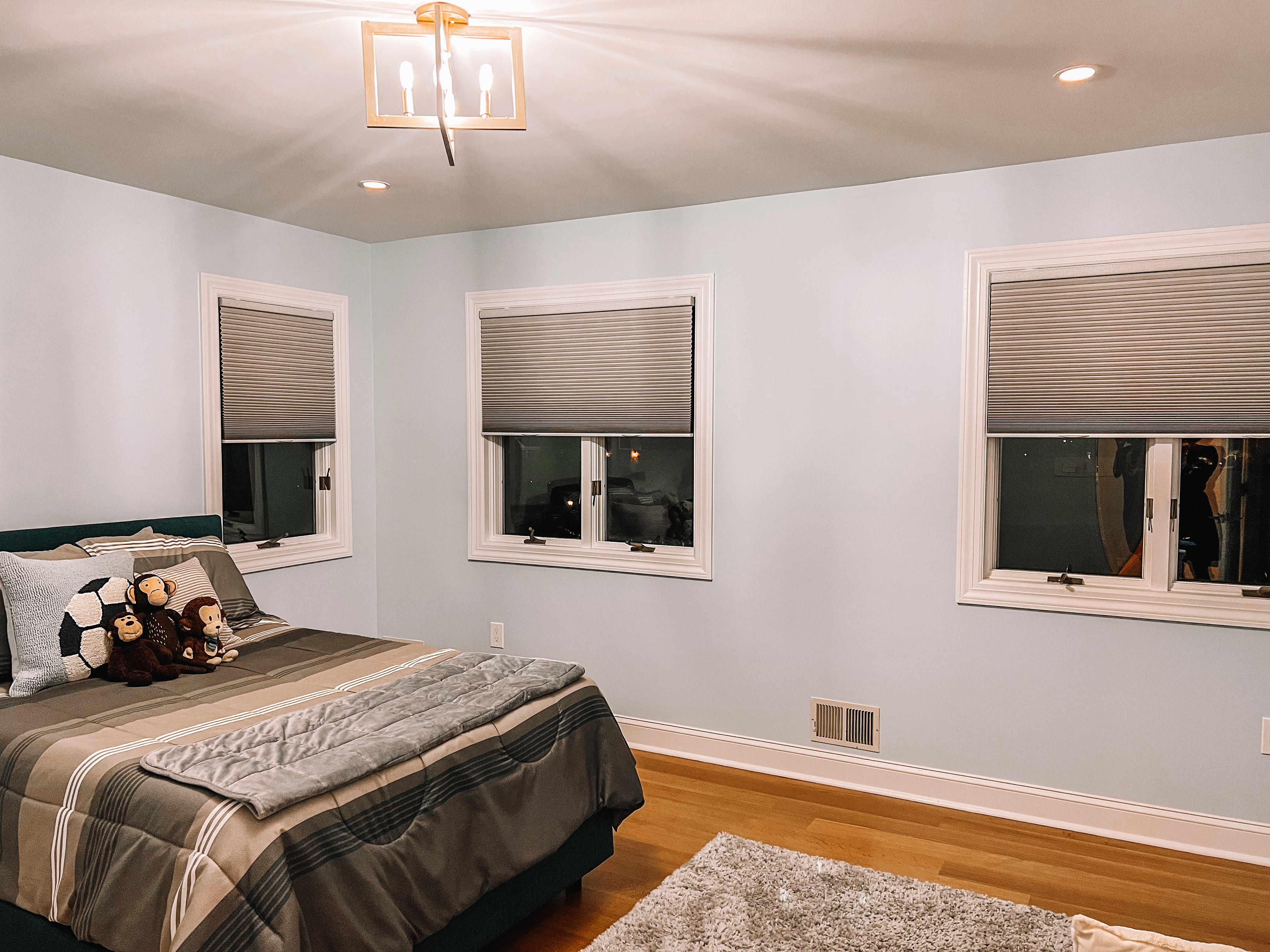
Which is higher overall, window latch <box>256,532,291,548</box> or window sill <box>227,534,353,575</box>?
window latch <box>256,532,291,548</box>

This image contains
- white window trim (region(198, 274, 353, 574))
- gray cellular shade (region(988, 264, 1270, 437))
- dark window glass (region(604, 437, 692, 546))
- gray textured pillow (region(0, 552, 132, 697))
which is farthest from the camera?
dark window glass (region(604, 437, 692, 546))

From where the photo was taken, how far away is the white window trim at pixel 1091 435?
120 inches

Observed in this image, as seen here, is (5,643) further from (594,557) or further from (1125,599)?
(1125,599)

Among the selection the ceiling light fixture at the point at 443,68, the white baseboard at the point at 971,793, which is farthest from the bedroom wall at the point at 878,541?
the ceiling light fixture at the point at 443,68

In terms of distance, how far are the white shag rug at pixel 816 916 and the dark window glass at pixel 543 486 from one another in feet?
6.45

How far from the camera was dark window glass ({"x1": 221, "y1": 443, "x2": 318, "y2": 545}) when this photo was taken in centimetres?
416

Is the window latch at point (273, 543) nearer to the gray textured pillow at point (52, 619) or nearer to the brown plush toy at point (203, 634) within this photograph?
the brown plush toy at point (203, 634)

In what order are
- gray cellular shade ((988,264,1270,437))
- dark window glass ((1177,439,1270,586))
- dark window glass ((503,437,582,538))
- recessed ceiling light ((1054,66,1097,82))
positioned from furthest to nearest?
dark window glass ((503,437,582,538))
dark window glass ((1177,439,1270,586))
gray cellular shade ((988,264,1270,437))
recessed ceiling light ((1054,66,1097,82))

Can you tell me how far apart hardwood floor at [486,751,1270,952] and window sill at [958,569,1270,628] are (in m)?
0.84

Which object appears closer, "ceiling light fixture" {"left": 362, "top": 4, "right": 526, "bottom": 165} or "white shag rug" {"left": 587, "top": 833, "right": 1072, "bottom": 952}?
"ceiling light fixture" {"left": 362, "top": 4, "right": 526, "bottom": 165}

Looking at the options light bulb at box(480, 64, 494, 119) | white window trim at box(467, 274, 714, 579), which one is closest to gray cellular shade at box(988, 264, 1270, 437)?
white window trim at box(467, 274, 714, 579)

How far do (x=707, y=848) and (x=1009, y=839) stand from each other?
1.13 m

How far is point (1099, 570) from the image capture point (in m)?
3.37

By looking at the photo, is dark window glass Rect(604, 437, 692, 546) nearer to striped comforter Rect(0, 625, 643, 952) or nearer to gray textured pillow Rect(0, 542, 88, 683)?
striped comforter Rect(0, 625, 643, 952)
